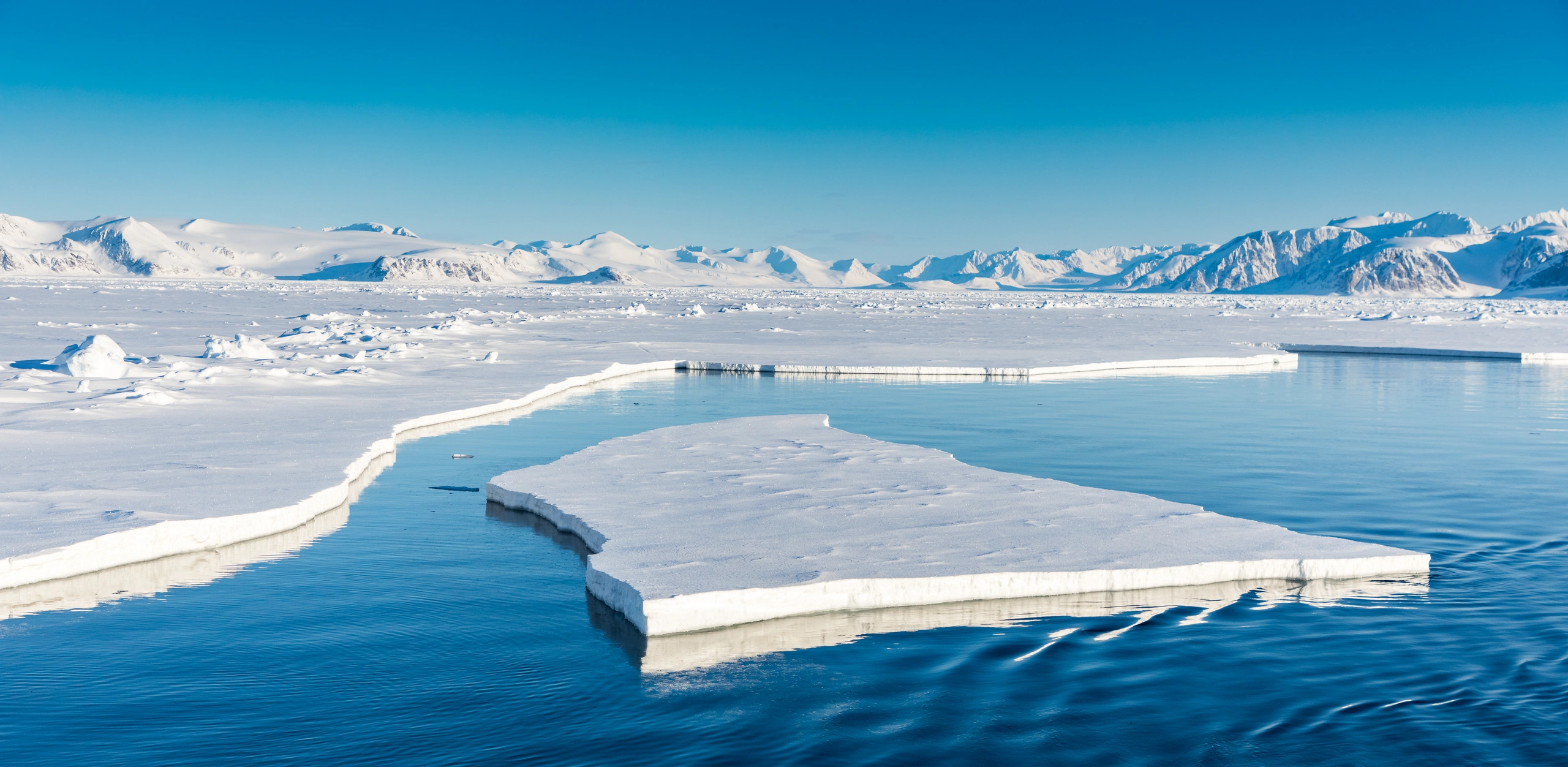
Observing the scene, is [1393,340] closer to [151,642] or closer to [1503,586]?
[1503,586]

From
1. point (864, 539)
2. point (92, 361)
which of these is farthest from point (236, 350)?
point (864, 539)

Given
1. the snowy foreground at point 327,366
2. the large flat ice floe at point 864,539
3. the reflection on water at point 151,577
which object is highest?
the snowy foreground at point 327,366

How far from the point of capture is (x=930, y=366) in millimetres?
26547

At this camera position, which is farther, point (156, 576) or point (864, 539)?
point (864, 539)

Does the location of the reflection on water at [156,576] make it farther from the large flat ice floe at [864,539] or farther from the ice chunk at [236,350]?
the ice chunk at [236,350]

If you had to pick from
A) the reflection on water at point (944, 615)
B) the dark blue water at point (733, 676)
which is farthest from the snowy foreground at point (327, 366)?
the reflection on water at point (944, 615)

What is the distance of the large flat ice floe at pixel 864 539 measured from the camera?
25.2 ft

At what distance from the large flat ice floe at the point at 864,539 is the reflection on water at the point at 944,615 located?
0.07m

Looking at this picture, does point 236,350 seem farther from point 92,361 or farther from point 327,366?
point 92,361

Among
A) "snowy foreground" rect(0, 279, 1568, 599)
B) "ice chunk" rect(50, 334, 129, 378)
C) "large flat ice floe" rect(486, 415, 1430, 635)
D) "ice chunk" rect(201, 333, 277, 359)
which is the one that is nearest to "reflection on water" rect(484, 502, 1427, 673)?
"large flat ice floe" rect(486, 415, 1430, 635)

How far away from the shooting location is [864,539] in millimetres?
8867

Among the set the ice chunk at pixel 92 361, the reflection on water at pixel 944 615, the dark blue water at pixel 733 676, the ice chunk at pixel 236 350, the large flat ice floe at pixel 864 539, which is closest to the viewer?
the dark blue water at pixel 733 676

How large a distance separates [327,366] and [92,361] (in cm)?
421

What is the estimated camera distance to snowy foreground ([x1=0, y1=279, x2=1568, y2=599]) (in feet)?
30.9
